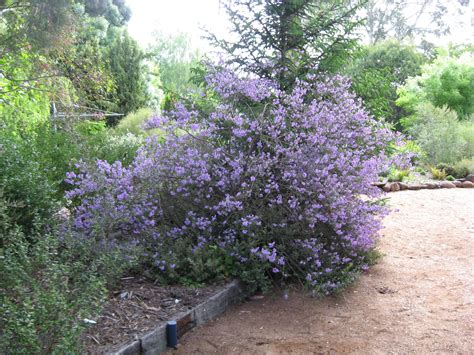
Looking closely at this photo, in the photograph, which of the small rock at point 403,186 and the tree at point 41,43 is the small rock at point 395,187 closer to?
the small rock at point 403,186

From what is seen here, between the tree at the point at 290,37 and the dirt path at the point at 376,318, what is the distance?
88.1 inches

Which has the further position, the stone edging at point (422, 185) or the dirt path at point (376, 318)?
the stone edging at point (422, 185)

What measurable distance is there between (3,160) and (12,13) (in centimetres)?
362

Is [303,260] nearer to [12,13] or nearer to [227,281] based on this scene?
[227,281]

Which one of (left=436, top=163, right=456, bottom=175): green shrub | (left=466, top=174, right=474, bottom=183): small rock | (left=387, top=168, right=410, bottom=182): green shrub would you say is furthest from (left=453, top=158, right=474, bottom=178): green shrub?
(left=387, top=168, right=410, bottom=182): green shrub

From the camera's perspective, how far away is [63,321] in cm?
229

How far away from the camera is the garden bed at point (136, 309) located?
106 inches

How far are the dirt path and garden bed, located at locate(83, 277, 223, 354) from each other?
21 cm

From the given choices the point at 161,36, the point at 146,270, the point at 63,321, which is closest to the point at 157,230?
the point at 146,270

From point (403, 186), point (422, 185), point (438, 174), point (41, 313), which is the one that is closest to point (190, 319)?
point (41, 313)

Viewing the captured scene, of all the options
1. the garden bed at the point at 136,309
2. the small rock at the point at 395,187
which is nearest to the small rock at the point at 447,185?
the small rock at the point at 395,187

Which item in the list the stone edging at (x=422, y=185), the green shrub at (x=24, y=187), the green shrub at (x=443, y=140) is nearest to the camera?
the green shrub at (x=24, y=187)

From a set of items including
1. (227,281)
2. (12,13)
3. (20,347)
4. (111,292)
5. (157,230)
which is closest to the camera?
(20,347)

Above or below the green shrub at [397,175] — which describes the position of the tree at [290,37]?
above
